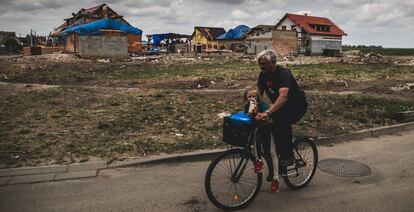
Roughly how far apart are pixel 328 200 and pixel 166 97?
23.7 feet

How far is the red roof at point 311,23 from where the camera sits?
209 ft

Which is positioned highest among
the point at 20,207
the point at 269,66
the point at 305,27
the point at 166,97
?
the point at 305,27

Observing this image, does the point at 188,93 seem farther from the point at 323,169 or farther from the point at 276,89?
the point at 276,89

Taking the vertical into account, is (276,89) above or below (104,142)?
above

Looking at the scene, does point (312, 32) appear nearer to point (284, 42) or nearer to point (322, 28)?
point (322, 28)

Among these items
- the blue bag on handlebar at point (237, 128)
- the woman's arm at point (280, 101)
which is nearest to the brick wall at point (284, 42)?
the woman's arm at point (280, 101)

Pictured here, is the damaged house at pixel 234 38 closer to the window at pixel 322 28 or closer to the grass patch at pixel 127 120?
the window at pixel 322 28

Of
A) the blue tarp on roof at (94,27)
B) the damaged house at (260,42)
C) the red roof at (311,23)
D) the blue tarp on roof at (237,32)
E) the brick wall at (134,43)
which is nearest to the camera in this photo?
the blue tarp on roof at (94,27)

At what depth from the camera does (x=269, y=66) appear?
468 centimetres

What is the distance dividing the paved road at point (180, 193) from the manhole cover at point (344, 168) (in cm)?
14

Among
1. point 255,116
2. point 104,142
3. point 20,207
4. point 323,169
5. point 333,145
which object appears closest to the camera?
point 255,116

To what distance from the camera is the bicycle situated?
179 inches


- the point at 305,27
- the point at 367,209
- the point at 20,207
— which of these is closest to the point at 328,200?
the point at 367,209

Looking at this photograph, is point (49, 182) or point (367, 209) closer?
point (367, 209)
